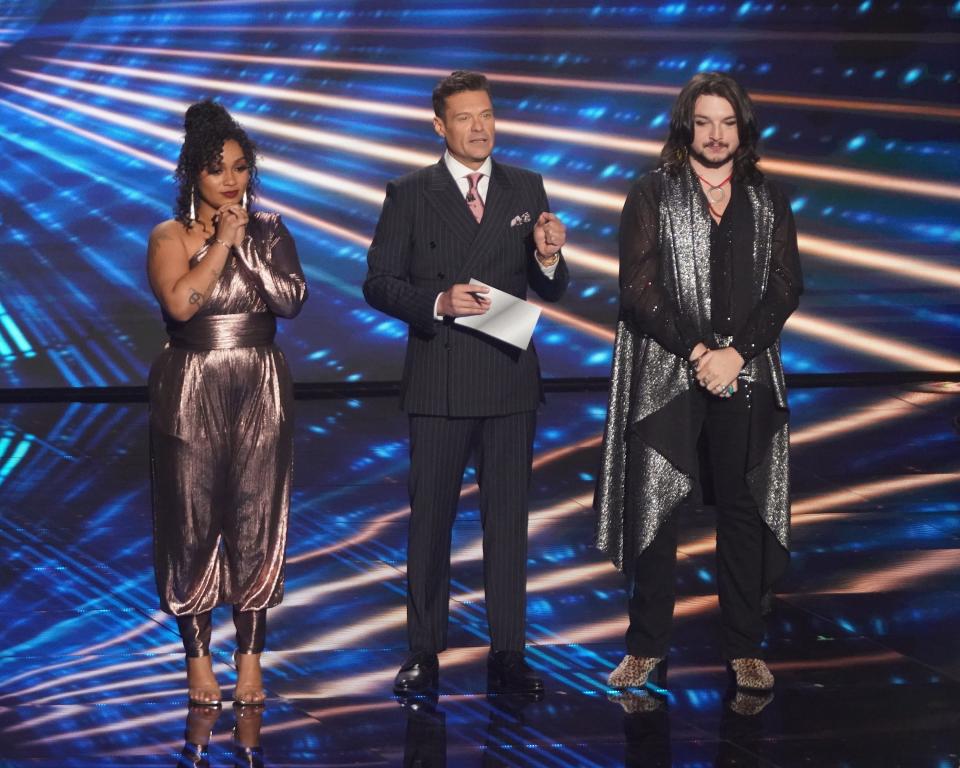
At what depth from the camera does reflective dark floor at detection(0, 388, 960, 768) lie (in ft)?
11.2

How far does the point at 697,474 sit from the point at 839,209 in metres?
6.67

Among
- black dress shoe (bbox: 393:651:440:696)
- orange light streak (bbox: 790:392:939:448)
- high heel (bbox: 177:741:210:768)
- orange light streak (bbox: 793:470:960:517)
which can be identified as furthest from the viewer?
orange light streak (bbox: 790:392:939:448)

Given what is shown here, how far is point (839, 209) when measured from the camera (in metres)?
10.1

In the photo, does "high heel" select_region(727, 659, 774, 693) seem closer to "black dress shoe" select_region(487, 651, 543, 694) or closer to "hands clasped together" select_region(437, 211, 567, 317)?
"black dress shoe" select_region(487, 651, 543, 694)

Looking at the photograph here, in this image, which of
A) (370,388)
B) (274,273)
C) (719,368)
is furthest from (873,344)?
(274,273)

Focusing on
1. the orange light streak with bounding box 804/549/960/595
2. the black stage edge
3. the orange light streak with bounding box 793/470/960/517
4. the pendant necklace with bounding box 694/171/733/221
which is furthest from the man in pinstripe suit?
the black stage edge

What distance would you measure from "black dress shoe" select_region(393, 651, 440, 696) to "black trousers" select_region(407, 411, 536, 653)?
0.03m

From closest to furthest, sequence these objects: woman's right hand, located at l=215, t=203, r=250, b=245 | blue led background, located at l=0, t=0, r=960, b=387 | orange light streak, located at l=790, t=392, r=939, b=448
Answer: woman's right hand, located at l=215, t=203, r=250, b=245, orange light streak, located at l=790, t=392, r=939, b=448, blue led background, located at l=0, t=0, r=960, b=387

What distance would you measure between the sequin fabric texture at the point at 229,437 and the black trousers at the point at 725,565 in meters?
0.93

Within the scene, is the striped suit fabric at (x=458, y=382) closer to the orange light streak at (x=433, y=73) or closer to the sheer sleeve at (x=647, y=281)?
the sheer sleeve at (x=647, y=281)

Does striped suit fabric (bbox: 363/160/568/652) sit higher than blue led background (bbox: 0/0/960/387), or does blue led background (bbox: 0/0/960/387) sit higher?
blue led background (bbox: 0/0/960/387)

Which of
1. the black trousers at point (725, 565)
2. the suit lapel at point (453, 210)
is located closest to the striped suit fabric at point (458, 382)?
the suit lapel at point (453, 210)

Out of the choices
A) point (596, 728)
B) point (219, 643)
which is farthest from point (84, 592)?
point (596, 728)

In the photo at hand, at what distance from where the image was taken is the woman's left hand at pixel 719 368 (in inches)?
144
